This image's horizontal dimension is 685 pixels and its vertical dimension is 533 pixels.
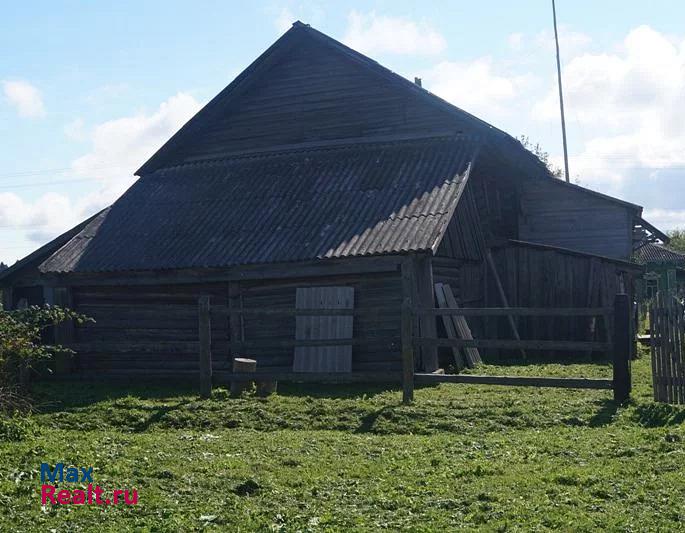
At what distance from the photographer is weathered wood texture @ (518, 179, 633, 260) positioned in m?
26.5

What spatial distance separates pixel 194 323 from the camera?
59.1ft

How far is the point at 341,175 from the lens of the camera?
63.8ft

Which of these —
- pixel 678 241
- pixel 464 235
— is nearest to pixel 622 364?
pixel 464 235

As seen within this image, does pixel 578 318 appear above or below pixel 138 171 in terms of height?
below

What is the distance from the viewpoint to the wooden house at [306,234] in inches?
639

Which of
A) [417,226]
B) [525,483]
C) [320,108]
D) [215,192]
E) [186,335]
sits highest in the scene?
[320,108]

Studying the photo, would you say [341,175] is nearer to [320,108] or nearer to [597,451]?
[320,108]

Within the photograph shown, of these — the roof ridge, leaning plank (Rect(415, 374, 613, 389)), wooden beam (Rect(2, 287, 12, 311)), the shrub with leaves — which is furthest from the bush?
wooden beam (Rect(2, 287, 12, 311))

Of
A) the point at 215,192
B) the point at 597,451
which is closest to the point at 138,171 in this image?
the point at 215,192

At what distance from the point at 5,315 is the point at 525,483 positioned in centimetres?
780

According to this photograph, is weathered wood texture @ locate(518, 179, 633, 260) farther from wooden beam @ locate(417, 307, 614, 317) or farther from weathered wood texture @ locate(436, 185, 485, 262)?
wooden beam @ locate(417, 307, 614, 317)

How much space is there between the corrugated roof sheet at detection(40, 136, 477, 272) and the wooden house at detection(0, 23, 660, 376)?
2.1 inches

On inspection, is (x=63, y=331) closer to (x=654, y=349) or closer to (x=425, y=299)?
(x=425, y=299)

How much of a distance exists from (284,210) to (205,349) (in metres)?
5.68
